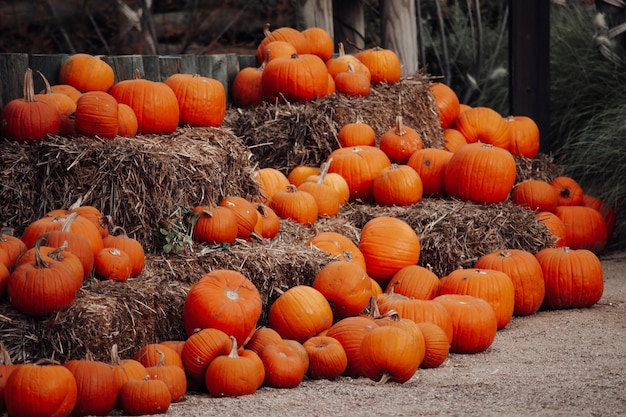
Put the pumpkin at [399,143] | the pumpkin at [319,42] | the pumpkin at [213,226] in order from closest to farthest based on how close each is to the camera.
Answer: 1. the pumpkin at [213,226]
2. the pumpkin at [399,143]
3. the pumpkin at [319,42]

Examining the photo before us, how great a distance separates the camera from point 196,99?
19.7 ft

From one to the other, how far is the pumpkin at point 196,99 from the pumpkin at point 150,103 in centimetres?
16

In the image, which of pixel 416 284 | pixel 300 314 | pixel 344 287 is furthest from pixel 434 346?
pixel 416 284

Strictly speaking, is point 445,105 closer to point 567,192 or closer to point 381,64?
point 381,64

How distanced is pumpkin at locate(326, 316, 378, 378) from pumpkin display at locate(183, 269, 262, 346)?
1.46ft

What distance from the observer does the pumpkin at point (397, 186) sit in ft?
21.8

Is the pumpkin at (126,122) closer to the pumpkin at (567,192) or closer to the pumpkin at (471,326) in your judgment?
the pumpkin at (471,326)

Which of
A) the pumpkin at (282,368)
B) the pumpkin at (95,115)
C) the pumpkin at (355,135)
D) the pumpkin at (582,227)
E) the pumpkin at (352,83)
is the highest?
the pumpkin at (95,115)

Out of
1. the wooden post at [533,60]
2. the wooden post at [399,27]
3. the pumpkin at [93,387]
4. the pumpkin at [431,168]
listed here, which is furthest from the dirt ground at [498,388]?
the wooden post at [399,27]

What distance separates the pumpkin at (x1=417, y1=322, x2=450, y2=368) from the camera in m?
4.82

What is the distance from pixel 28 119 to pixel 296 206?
178cm

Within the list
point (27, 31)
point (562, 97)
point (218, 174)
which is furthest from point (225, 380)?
point (27, 31)

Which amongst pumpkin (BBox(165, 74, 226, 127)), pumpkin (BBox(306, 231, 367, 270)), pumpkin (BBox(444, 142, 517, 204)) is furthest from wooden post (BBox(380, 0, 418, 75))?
pumpkin (BBox(306, 231, 367, 270))

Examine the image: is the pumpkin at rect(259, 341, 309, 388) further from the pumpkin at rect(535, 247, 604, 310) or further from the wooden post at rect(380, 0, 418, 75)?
the wooden post at rect(380, 0, 418, 75)
